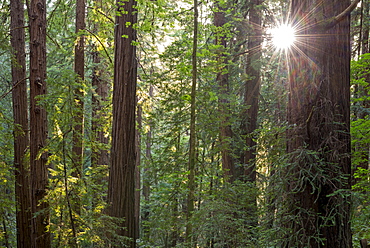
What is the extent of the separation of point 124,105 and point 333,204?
4700 mm

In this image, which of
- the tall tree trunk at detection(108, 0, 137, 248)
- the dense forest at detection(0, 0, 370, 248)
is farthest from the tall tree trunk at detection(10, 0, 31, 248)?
the tall tree trunk at detection(108, 0, 137, 248)

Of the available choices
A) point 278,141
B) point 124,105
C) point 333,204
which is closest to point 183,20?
point 124,105

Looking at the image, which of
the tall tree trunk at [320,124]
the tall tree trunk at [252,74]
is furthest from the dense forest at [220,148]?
the tall tree trunk at [252,74]

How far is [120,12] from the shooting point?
6.66 m

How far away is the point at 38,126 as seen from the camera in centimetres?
615

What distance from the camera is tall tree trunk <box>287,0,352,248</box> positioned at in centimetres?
344

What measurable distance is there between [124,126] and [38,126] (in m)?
1.71

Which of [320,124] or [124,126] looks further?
[124,126]

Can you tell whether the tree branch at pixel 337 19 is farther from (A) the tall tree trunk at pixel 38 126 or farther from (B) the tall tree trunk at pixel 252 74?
(B) the tall tree trunk at pixel 252 74

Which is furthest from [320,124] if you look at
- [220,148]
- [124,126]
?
[220,148]

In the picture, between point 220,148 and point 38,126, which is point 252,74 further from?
point 38,126

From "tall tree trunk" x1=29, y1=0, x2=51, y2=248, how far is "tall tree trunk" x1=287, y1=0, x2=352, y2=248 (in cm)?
471

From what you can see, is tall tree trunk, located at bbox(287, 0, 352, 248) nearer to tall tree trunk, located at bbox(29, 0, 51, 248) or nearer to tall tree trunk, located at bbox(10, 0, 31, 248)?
tall tree trunk, located at bbox(29, 0, 51, 248)

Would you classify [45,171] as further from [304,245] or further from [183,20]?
[304,245]
